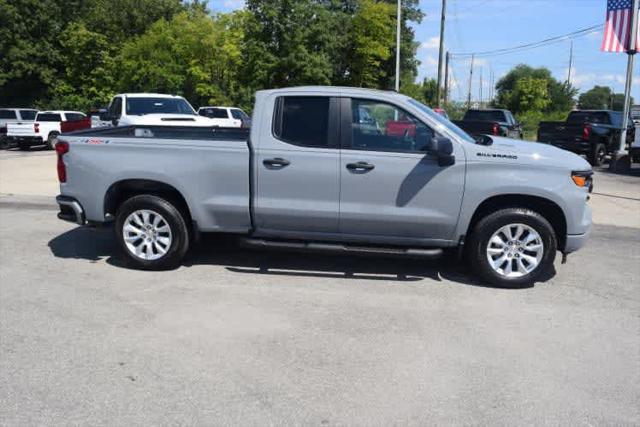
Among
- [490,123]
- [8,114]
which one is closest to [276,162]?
[490,123]

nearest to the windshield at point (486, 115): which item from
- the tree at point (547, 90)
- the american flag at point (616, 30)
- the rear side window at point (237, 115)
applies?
the american flag at point (616, 30)

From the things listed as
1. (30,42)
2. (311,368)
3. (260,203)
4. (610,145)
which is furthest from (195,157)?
(30,42)

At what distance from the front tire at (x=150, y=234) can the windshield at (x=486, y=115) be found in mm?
18945

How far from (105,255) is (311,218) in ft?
8.77

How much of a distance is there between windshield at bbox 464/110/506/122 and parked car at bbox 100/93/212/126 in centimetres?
1219

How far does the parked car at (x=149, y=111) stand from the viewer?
49.8ft

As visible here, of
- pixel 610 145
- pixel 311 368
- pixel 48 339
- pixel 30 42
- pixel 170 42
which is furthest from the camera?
pixel 30 42

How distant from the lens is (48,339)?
4500 millimetres

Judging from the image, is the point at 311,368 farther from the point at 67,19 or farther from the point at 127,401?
the point at 67,19

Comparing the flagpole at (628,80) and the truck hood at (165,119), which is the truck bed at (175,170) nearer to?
the truck hood at (165,119)

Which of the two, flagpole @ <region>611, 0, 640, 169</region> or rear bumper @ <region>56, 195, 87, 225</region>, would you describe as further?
flagpole @ <region>611, 0, 640, 169</region>

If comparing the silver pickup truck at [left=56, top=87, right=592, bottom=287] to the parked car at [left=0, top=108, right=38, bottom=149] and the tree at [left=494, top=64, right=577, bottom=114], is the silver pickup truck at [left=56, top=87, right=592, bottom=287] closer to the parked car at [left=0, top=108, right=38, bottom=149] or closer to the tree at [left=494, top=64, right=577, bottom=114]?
the parked car at [left=0, top=108, right=38, bottom=149]

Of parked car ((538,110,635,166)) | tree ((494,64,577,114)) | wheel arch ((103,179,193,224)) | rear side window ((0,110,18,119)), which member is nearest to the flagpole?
parked car ((538,110,635,166))

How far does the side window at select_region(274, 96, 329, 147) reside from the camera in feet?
19.5
